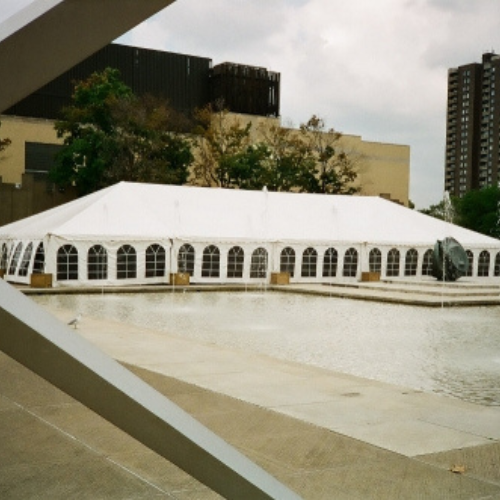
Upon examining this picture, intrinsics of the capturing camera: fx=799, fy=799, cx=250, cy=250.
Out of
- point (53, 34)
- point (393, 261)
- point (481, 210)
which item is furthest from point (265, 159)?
point (53, 34)

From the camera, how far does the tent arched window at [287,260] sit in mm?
29656

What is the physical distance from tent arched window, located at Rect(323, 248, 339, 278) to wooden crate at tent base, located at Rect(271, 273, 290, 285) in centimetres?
211

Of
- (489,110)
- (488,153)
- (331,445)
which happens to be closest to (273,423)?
(331,445)

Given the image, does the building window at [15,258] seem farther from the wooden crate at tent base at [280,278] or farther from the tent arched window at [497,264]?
the tent arched window at [497,264]

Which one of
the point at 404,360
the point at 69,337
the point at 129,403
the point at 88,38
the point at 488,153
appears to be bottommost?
the point at 404,360

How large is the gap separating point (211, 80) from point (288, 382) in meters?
57.4

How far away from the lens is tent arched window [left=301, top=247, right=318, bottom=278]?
30094mm

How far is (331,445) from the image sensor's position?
5.44 meters

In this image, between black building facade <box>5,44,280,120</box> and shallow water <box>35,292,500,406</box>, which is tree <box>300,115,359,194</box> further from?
shallow water <box>35,292,500,406</box>

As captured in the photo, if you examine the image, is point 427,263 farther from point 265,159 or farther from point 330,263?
point 265,159

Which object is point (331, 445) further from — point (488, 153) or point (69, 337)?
point (488, 153)

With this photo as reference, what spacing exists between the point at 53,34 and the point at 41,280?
25.0m

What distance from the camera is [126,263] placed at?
27078 mm

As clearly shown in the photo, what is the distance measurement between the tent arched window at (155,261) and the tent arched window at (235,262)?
7.97 feet
